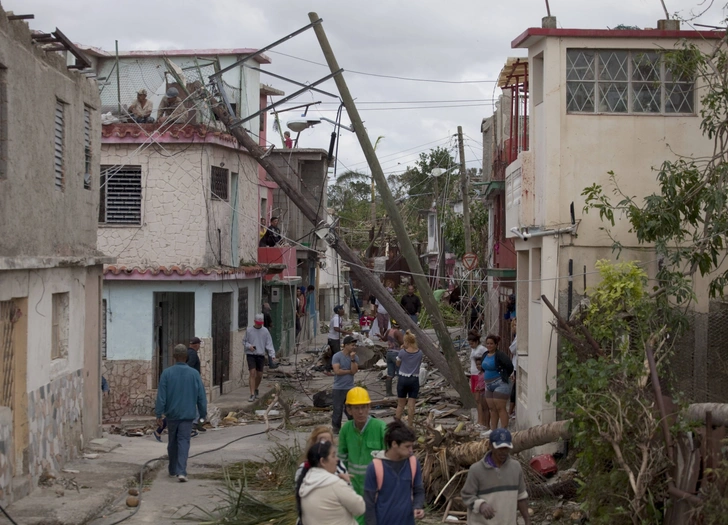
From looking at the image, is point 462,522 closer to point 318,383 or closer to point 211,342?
point 211,342

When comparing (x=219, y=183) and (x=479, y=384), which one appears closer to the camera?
(x=479, y=384)

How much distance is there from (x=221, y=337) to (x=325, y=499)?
16.1 metres

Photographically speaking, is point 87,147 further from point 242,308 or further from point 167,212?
point 242,308

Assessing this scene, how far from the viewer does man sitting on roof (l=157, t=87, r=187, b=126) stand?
2034 cm

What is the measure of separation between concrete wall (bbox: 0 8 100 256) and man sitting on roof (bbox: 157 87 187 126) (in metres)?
6.62

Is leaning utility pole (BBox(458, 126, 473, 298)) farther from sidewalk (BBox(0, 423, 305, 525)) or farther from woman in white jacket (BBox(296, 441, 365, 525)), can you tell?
woman in white jacket (BBox(296, 441, 365, 525))

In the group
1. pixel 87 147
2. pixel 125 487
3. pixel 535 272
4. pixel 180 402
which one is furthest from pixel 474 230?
pixel 125 487

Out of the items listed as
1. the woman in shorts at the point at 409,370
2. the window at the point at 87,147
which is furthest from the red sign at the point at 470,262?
Answer: the window at the point at 87,147

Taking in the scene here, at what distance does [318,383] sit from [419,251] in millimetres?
34926

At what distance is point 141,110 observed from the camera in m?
20.8

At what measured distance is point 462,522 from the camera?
983cm

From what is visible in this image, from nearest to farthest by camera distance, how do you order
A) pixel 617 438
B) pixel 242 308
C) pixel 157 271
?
pixel 617 438 → pixel 157 271 → pixel 242 308

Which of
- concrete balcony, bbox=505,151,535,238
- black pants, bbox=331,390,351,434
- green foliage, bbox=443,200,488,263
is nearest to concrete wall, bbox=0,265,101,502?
black pants, bbox=331,390,351,434

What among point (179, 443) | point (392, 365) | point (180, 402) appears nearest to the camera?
point (180, 402)
